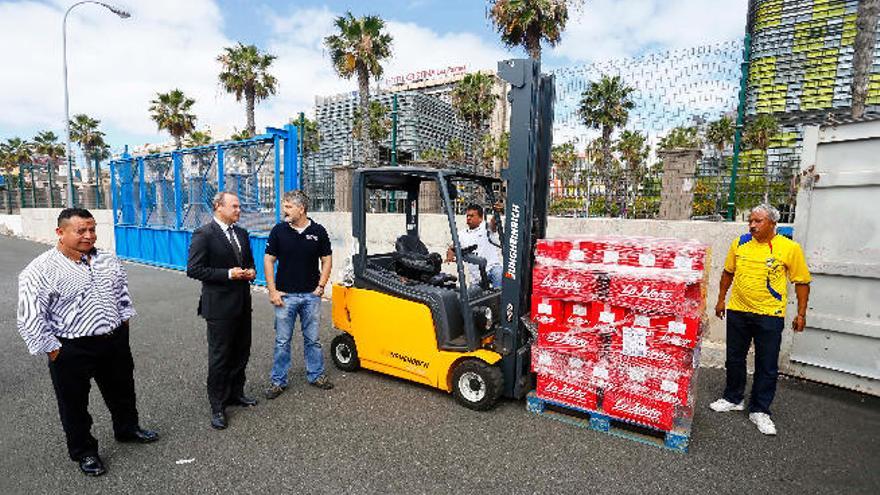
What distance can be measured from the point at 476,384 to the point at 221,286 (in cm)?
232

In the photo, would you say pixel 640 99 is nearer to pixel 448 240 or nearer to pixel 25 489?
pixel 448 240

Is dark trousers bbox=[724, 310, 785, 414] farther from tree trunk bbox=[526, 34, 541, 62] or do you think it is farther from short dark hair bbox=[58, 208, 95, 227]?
tree trunk bbox=[526, 34, 541, 62]

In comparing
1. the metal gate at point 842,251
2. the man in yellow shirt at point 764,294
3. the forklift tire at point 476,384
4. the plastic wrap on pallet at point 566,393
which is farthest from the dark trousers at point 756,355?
the forklift tire at point 476,384

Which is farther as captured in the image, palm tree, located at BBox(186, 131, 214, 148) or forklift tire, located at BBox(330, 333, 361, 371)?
palm tree, located at BBox(186, 131, 214, 148)

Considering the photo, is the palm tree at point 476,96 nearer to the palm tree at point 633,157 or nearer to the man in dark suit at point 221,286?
the palm tree at point 633,157

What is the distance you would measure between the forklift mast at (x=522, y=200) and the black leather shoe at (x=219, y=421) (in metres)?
2.40

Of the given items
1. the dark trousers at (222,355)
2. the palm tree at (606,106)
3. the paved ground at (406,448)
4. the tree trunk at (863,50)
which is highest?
the tree trunk at (863,50)

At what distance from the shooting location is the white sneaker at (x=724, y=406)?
3984 mm

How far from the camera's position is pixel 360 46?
1952 cm

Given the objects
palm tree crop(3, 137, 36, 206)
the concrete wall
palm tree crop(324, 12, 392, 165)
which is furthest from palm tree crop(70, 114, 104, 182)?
palm tree crop(324, 12, 392, 165)

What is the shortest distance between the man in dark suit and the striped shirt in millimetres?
594

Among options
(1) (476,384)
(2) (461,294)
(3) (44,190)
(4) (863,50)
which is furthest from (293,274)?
(3) (44,190)

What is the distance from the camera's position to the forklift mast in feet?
12.2

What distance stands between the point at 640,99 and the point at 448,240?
3.48m
